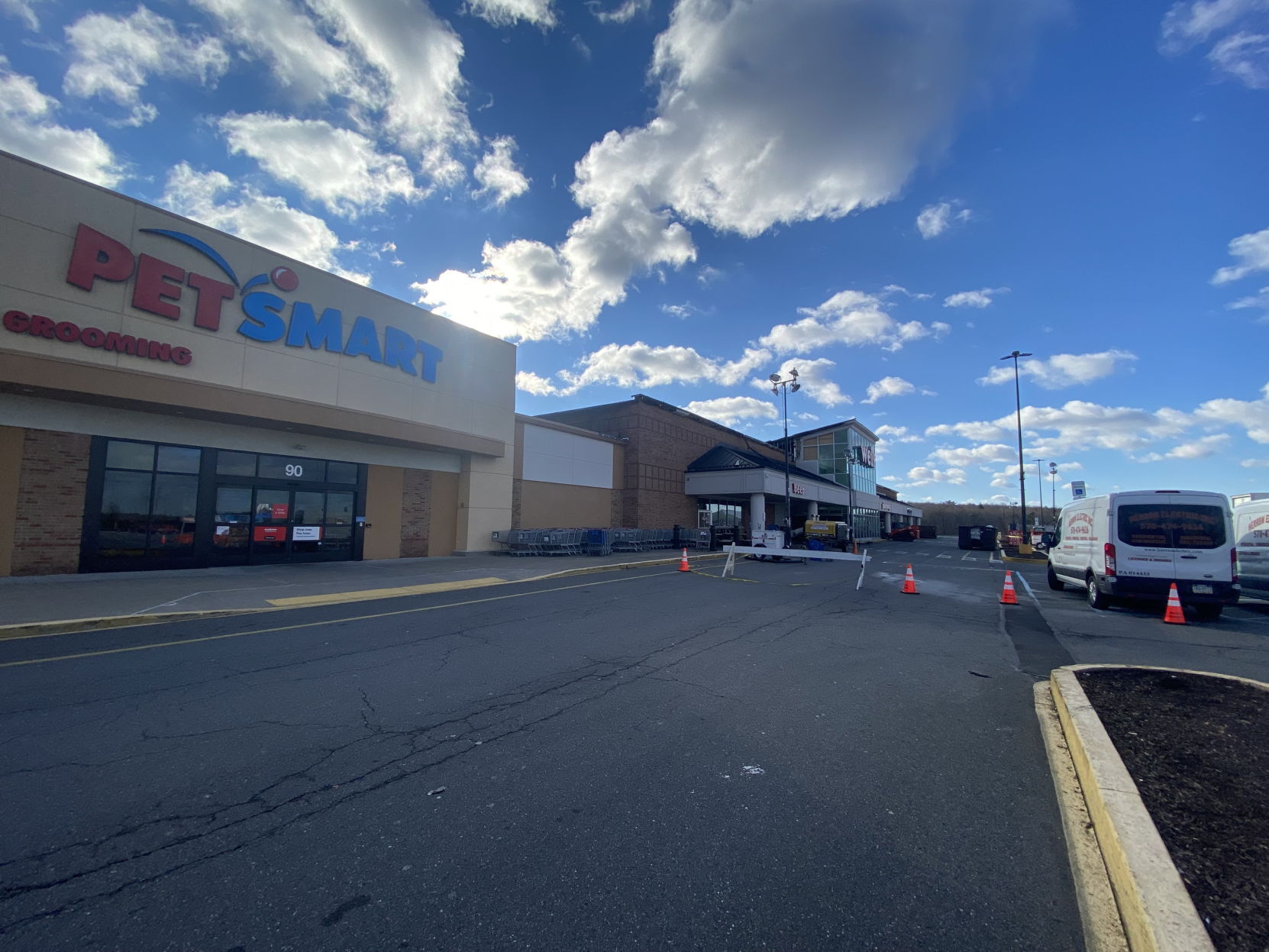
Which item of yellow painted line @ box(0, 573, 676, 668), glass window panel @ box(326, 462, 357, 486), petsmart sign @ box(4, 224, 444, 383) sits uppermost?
petsmart sign @ box(4, 224, 444, 383)

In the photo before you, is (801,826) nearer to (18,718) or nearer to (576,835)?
(576,835)

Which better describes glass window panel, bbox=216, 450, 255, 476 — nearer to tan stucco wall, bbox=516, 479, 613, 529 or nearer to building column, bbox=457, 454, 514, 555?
building column, bbox=457, 454, 514, 555

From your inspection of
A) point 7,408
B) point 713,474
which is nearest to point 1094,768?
point 7,408

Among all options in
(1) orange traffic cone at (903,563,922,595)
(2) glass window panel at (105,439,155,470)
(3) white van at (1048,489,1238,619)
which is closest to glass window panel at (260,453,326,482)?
(2) glass window panel at (105,439,155,470)

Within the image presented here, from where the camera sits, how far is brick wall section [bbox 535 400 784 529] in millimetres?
31891

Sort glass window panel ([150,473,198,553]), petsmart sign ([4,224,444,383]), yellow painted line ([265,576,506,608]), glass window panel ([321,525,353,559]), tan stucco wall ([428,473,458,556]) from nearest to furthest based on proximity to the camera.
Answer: yellow painted line ([265,576,506,608])
petsmart sign ([4,224,444,383])
glass window panel ([150,473,198,553])
glass window panel ([321,525,353,559])
tan stucco wall ([428,473,458,556])

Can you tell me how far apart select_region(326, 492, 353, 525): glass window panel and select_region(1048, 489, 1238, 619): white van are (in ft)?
68.1

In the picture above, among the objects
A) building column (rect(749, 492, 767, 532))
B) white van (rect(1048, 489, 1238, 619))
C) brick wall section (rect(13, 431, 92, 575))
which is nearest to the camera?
white van (rect(1048, 489, 1238, 619))

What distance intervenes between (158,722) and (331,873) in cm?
322

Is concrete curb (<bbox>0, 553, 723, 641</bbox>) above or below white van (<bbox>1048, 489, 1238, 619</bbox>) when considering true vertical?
below

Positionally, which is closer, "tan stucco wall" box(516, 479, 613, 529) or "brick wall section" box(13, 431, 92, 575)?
"brick wall section" box(13, 431, 92, 575)

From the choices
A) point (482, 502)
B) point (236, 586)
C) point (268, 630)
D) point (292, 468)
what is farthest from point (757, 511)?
point (268, 630)

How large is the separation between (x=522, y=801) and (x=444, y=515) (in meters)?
19.9

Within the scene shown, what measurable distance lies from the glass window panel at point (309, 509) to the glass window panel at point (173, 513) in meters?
2.70
